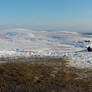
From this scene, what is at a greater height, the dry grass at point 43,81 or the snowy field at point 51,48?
the snowy field at point 51,48

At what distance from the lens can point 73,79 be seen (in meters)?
10.1

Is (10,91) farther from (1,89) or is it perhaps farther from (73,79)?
(73,79)

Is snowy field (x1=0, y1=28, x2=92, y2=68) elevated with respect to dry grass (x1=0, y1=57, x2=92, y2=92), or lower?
elevated

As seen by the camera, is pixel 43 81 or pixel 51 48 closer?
pixel 43 81

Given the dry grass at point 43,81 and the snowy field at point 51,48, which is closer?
the dry grass at point 43,81

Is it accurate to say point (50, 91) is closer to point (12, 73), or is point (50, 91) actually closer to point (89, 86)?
point (89, 86)

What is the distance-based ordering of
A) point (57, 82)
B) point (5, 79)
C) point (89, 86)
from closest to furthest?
1. point (89, 86)
2. point (57, 82)
3. point (5, 79)

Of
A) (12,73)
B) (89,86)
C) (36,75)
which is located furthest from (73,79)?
(12,73)

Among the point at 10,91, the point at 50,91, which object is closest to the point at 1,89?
the point at 10,91

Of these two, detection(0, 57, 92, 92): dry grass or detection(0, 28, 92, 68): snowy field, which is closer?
detection(0, 57, 92, 92): dry grass

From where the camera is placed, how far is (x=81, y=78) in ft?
34.1

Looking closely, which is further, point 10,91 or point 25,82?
point 25,82

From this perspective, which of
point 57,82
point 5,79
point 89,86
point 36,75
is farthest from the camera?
point 36,75

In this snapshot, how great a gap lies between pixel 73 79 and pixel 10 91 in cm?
391
